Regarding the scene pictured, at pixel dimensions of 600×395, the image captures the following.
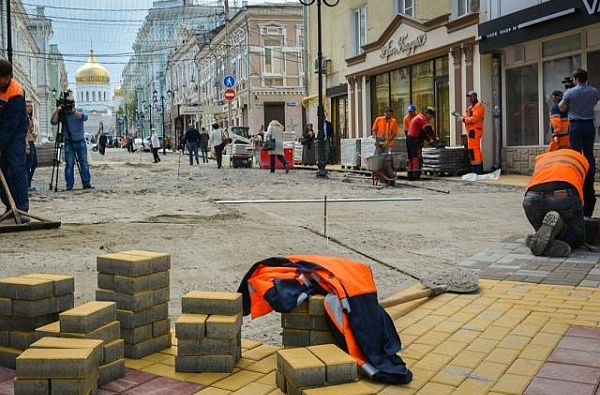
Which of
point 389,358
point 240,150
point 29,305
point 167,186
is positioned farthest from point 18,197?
point 240,150

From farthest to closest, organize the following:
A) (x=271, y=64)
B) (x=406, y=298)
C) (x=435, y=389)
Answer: (x=271, y=64)
(x=406, y=298)
(x=435, y=389)

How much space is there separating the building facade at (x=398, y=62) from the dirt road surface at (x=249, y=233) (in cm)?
662

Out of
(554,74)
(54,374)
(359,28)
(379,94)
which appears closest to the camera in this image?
(54,374)

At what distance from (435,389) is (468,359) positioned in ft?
1.63

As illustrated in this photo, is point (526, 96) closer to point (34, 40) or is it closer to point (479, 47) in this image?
point (479, 47)

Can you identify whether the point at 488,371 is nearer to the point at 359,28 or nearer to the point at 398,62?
the point at 398,62

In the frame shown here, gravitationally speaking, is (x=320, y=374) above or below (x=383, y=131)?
below

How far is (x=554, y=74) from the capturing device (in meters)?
17.1

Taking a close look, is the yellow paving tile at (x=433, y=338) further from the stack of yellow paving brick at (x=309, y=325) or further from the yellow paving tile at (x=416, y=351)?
the stack of yellow paving brick at (x=309, y=325)

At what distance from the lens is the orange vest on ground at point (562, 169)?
6707mm

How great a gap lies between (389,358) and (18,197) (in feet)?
21.3

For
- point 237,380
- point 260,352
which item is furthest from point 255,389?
point 260,352

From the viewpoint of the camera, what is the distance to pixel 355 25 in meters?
28.4

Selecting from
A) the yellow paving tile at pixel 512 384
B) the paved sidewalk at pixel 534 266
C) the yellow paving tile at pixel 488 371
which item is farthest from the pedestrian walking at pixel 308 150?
the yellow paving tile at pixel 512 384
